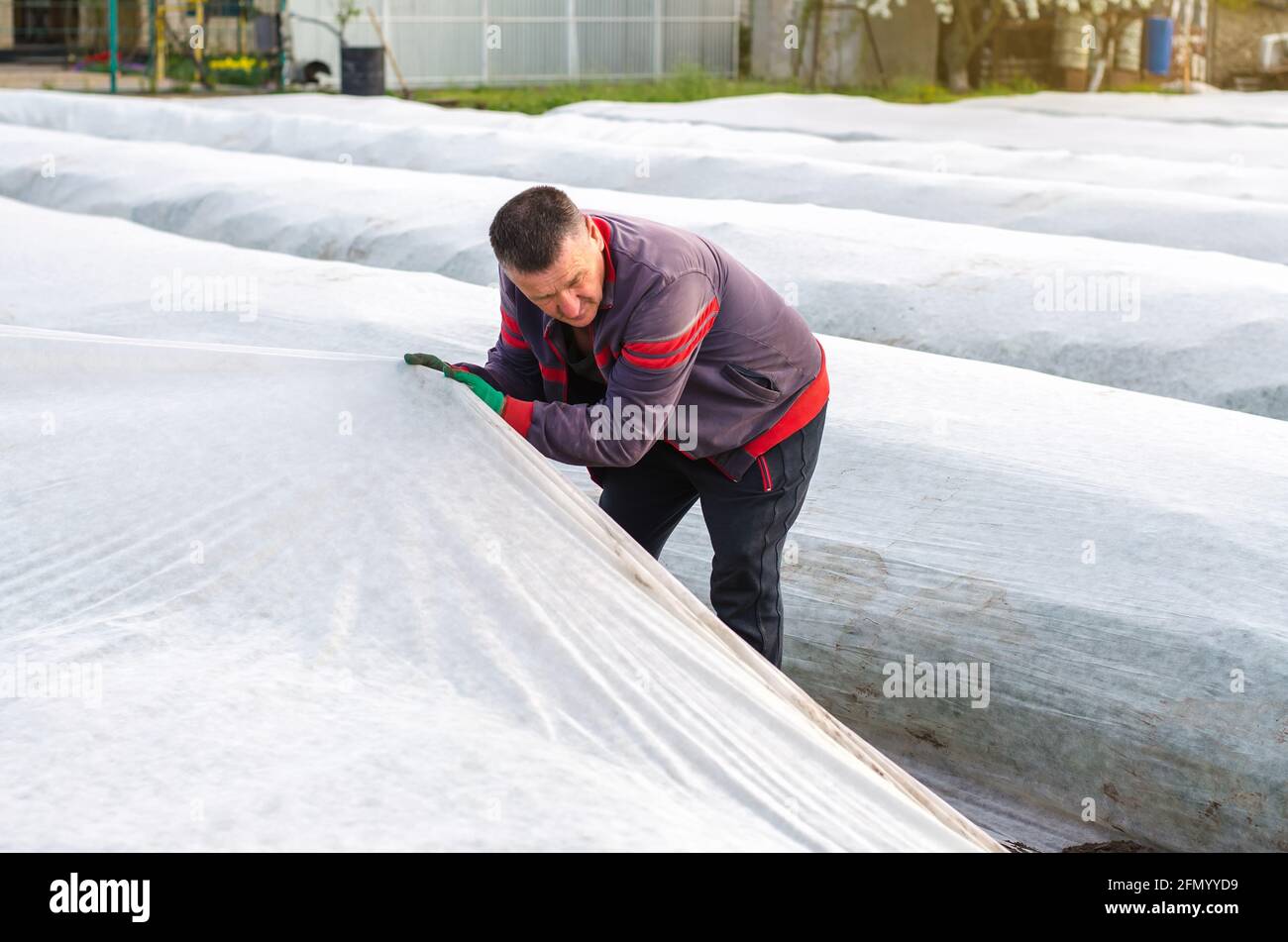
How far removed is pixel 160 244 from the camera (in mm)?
3902

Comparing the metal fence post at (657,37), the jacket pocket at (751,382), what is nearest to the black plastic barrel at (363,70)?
the metal fence post at (657,37)

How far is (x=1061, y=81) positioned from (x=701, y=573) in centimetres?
1567

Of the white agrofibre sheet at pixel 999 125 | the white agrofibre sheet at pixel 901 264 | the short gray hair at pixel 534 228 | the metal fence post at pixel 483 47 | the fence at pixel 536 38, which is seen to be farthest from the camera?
the metal fence post at pixel 483 47

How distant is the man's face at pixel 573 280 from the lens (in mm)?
1770

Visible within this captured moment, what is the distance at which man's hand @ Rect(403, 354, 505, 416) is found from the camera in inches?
75.9

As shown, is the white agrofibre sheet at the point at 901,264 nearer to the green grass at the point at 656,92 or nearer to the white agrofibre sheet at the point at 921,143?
the white agrofibre sheet at the point at 921,143

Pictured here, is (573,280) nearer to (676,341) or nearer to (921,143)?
(676,341)

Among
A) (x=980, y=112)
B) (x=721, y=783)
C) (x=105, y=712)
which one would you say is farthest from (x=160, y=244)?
(x=980, y=112)

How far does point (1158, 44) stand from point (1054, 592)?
51.1 feet

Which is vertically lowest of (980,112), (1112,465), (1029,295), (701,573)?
(701,573)

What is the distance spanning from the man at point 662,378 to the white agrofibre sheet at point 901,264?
1436 mm

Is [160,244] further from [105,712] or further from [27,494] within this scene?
[105,712]

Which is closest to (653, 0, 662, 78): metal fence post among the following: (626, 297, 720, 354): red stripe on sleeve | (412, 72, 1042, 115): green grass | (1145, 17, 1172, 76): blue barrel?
(412, 72, 1042, 115): green grass

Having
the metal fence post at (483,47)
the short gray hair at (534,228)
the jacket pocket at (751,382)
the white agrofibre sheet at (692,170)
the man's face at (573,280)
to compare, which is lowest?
the jacket pocket at (751,382)
